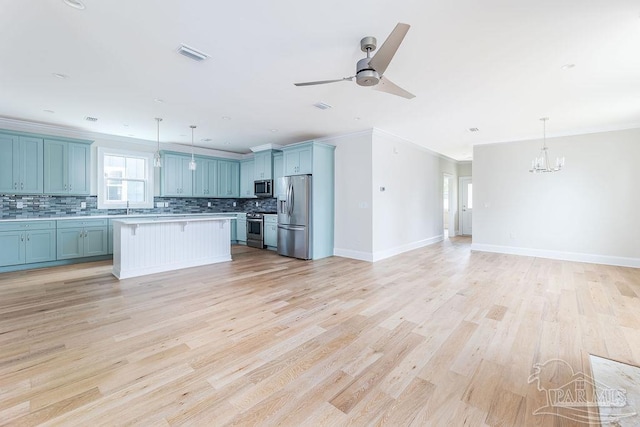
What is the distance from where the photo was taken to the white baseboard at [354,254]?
5828 millimetres

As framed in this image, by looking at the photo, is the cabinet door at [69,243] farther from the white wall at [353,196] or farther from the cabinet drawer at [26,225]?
the white wall at [353,196]

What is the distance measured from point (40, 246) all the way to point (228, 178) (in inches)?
171

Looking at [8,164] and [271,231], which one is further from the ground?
[8,164]

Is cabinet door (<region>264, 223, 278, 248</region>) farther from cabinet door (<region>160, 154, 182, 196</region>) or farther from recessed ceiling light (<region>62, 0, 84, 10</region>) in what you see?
recessed ceiling light (<region>62, 0, 84, 10</region>)

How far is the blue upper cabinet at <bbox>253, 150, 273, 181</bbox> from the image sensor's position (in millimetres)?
7273

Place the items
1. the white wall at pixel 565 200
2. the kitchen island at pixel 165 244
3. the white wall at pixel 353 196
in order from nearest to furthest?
the kitchen island at pixel 165 244, the white wall at pixel 565 200, the white wall at pixel 353 196

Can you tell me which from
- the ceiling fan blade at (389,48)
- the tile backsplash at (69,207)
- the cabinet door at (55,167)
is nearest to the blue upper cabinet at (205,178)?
the tile backsplash at (69,207)

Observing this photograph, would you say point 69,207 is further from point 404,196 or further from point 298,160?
point 404,196

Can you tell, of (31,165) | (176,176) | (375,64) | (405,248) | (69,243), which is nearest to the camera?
(375,64)

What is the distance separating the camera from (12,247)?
5.00 m

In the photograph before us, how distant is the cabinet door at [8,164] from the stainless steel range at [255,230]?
4.58 metres

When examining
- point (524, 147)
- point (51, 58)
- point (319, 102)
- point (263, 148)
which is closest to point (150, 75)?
point (51, 58)

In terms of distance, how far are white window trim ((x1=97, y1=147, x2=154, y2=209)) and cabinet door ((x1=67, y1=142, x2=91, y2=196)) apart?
29 cm

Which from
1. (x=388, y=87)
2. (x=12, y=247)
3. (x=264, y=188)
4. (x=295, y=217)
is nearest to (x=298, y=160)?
(x=295, y=217)
